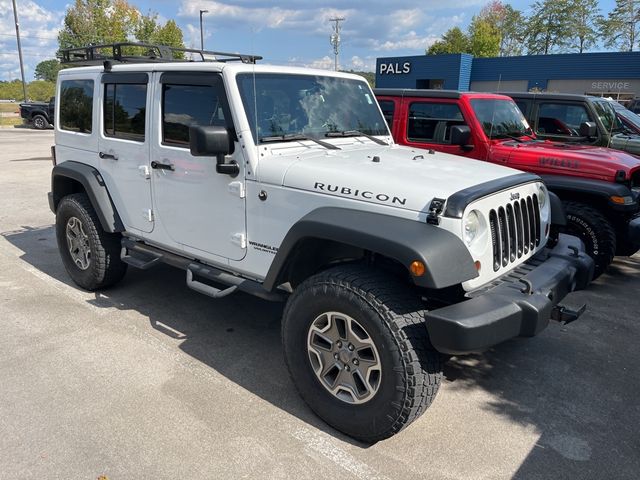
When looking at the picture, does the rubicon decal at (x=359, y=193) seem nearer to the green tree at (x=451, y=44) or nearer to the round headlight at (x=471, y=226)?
the round headlight at (x=471, y=226)

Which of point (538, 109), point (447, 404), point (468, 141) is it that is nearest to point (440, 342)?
point (447, 404)

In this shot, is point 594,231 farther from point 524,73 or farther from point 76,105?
point 524,73

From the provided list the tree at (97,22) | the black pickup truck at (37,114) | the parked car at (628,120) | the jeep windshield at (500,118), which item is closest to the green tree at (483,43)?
the tree at (97,22)

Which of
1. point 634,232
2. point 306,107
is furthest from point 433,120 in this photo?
point 306,107

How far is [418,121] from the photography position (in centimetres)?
648

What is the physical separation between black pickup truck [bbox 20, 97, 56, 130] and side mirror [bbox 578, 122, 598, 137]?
24696mm

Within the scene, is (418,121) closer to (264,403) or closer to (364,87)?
(364,87)

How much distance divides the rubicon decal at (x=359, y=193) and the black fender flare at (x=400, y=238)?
0.29 ft

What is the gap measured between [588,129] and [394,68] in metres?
28.4

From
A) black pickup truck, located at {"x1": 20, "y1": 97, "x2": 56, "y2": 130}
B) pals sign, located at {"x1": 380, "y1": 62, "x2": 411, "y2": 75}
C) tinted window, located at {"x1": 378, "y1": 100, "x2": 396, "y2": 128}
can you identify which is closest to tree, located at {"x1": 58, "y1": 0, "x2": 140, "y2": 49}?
black pickup truck, located at {"x1": 20, "y1": 97, "x2": 56, "y2": 130}

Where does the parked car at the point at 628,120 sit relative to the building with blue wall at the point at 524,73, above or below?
below

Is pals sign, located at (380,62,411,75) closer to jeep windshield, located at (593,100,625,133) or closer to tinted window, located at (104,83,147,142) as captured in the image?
jeep windshield, located at (593,100,625,133)

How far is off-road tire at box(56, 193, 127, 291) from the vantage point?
15.4 ft

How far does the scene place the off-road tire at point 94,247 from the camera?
470 cm
